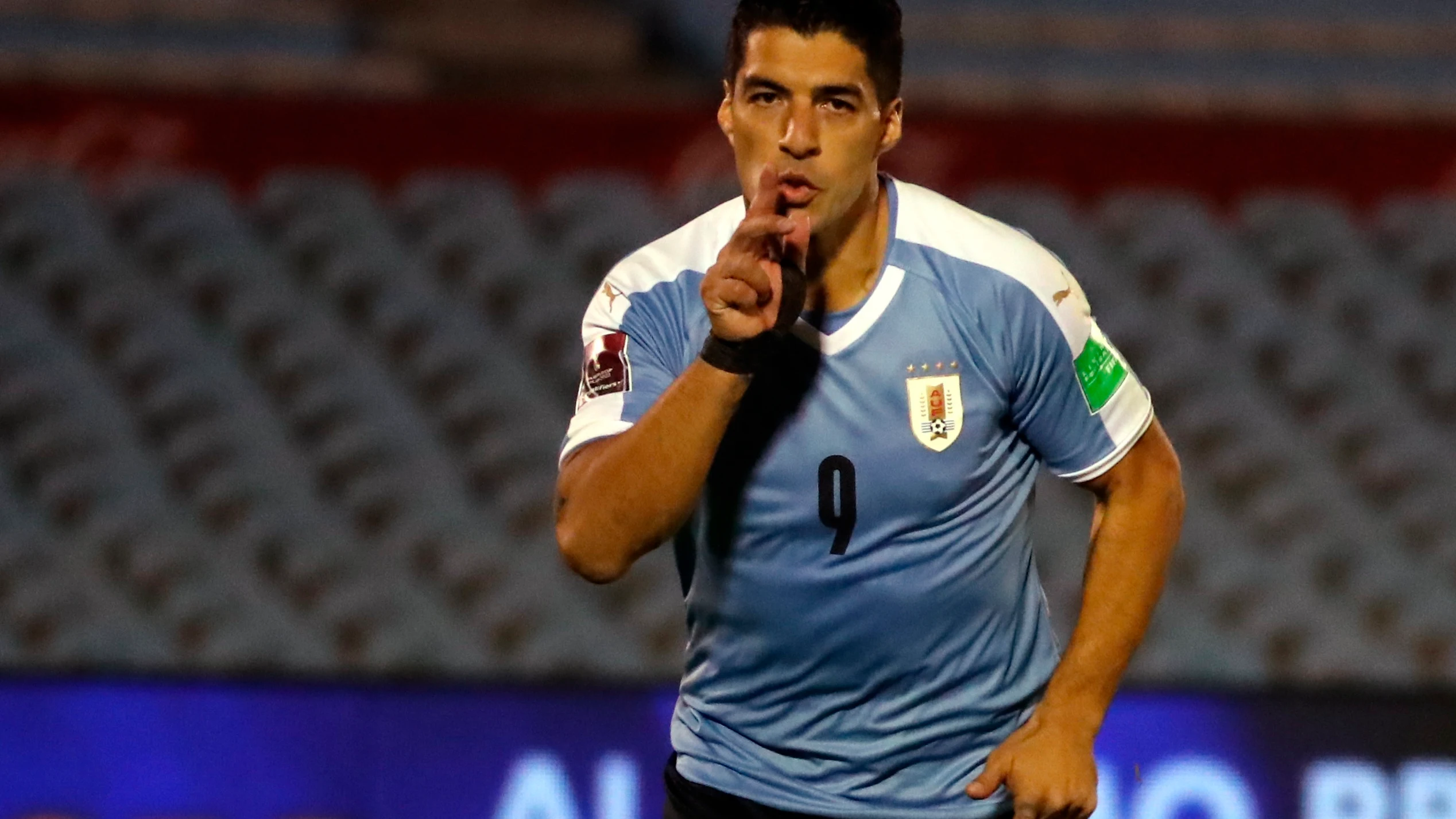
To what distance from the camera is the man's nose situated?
2.16 metres

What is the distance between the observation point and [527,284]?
262 inches

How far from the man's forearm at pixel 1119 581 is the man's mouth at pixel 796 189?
54cm

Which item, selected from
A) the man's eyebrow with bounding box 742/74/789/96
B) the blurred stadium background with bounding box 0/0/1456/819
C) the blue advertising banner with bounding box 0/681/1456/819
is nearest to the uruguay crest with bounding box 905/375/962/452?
the man's eyebrow with bounding box 742/74/789/96

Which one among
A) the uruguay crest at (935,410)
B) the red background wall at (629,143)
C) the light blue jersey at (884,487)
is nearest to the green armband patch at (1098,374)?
the light blue jersey at (884,487)

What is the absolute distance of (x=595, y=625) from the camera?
18.9ft

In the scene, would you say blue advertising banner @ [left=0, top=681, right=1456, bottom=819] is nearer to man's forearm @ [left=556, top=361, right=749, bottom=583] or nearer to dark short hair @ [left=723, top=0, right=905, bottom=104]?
man's forearm @ [left=556, top=361, right=749, bottom=583]

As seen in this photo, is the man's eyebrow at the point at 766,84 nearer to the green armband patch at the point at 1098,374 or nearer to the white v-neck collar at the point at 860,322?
the white v-neck collar at the point at 860,322

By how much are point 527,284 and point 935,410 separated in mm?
4466

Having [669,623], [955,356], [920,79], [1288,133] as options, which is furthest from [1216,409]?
[955,356]

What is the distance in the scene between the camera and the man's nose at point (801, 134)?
2.16 m

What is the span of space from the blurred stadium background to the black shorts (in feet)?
10.8

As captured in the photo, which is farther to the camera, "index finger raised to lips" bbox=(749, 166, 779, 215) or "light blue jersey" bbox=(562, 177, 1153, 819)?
"light blue jersey" bbox=(562, 177, 1153, 819)

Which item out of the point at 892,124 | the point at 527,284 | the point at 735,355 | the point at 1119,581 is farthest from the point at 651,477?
the point at 527,284

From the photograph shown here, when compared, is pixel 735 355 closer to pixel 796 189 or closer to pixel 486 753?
pixel 796 189
